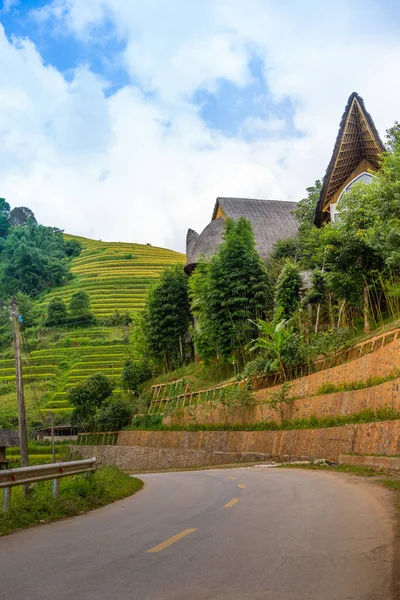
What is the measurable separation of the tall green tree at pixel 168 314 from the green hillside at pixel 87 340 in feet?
32.2

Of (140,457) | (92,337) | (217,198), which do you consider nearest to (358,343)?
(140,457)

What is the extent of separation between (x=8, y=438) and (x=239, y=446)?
56.6 ft

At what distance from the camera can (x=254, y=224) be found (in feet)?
160

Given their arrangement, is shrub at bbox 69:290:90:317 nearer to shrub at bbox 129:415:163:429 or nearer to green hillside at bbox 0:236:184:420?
green hillside at bbox 0:236:184:420

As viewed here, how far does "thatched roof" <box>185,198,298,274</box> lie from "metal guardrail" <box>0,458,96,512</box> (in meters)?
34.2

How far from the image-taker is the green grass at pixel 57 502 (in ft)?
32.0

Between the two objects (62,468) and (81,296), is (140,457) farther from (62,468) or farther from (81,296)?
(81,296)

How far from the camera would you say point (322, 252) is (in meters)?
31.7

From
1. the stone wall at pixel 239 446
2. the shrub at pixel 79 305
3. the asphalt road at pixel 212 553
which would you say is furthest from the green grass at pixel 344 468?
the shrub at pixel 79 305

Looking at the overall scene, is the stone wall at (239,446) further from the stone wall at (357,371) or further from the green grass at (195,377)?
the green grass at (195,377)

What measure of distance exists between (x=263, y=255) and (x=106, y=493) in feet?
115

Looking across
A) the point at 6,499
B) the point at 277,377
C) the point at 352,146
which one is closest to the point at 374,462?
the point at 6,499

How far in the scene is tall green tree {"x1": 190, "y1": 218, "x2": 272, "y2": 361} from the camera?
37.6 metres

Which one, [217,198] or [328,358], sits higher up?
[217,198]
